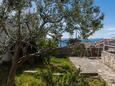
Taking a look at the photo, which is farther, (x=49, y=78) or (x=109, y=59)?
(x=109, y=59)

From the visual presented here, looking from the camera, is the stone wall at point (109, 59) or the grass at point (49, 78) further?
the stone wall at point (109, 59)

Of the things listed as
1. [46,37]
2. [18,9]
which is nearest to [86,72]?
[46,37]

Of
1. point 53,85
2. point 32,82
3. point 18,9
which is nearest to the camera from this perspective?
point 18,9

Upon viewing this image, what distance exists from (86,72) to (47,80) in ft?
18.3

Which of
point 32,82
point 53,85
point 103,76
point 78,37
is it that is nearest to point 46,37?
point 78,37

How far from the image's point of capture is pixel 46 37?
28.4ft

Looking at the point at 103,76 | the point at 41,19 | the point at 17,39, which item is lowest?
the point at 103,76

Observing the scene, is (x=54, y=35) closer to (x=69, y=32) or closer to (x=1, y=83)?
(x=69, y=32)

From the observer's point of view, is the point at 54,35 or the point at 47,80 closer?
the point at 54,35

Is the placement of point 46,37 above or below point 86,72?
above

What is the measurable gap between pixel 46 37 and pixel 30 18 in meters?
0.79

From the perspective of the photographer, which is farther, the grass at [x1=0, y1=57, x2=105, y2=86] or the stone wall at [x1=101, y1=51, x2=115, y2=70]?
the stone wall at [x1=101, y1=51, x2=115, y2=70]

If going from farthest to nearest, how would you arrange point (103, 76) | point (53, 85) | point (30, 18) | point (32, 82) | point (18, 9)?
point (103, 76), point (32, 82), point (53, 85), point (30, 18), point (18, 9)

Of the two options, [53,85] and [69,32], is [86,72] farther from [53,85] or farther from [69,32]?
[69,32]
